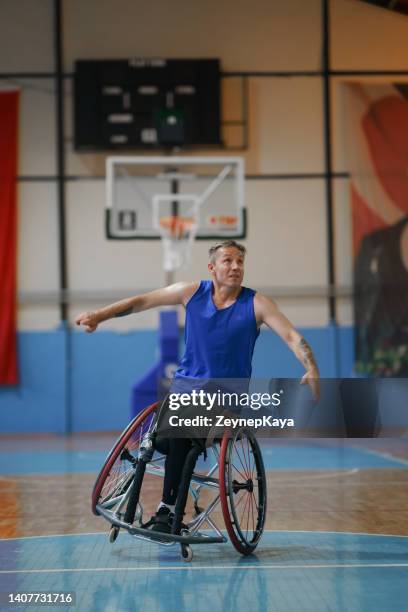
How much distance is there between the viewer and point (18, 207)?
47.0 ft

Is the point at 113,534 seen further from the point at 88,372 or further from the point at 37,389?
the point at 37,389

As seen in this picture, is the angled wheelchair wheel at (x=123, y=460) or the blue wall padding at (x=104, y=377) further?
the blue wall padding at (x=104, y=377)

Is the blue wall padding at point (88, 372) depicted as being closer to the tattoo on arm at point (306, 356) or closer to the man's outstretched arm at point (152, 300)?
the man's outstretched arm at point (152, 300)

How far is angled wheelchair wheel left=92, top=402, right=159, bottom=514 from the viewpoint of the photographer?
174 inches

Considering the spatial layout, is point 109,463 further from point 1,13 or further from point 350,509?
point 1,13

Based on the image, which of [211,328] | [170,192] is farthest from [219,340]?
[170,192]

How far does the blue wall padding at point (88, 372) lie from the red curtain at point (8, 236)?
0.65 ft

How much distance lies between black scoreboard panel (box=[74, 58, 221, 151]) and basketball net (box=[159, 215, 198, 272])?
196 cm

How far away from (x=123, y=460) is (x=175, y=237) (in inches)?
301

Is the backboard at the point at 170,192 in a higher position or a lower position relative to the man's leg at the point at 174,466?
higher

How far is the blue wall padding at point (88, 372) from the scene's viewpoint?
14.1m

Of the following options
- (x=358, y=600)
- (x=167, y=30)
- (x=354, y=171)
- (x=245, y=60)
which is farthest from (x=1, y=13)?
(x=358, y=600)

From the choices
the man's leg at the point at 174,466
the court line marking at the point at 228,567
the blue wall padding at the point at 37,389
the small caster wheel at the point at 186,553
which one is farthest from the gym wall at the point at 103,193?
the court line marking at the point at 228,567

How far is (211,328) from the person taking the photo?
461 cm
